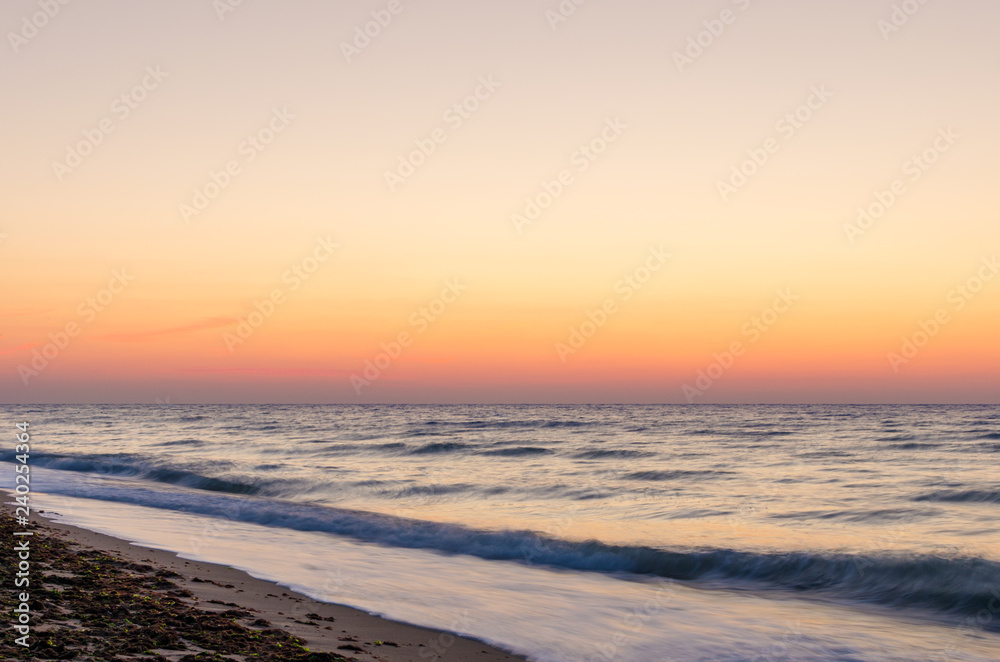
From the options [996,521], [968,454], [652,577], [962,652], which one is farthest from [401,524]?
[968,454]

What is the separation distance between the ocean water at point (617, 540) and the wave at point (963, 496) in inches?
4.3

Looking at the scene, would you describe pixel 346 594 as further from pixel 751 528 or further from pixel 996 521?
pixel 996 521

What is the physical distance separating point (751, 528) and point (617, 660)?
10.4 metres

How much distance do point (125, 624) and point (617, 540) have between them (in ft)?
36.9

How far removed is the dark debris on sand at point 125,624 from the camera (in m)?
6.43

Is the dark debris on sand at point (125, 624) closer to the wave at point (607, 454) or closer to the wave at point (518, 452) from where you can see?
the wave at point (607, 454)

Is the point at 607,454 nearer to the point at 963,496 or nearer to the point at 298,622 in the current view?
→ the point at 963,496

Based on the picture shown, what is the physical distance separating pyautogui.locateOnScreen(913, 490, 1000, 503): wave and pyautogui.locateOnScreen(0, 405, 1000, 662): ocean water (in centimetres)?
11

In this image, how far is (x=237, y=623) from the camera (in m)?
8.11

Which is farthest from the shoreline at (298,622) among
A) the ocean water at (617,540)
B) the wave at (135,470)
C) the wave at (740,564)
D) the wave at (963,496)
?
the wave at (963,496)

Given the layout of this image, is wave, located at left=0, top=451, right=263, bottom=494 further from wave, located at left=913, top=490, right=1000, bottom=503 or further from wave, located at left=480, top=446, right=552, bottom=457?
wave, located at left=913, top=490, right=1000, bottom=503

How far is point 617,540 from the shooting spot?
53.0 feet

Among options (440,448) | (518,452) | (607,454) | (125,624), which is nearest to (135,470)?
(440,448)

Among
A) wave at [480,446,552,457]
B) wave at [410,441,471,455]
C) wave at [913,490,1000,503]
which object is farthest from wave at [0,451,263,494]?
wave at [913,490,1000,503]
